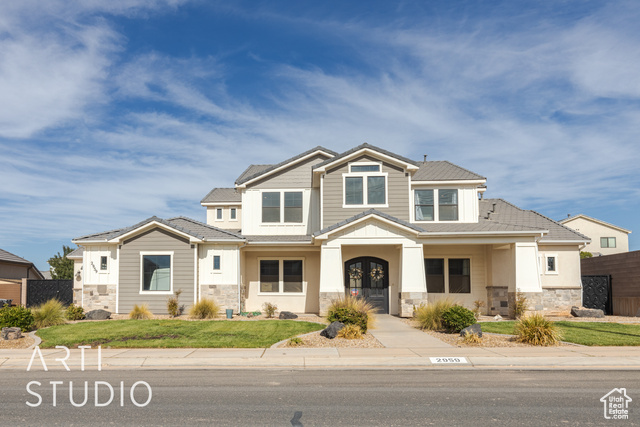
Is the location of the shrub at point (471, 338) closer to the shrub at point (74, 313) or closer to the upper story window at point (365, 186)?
the upper story window at point (365, 186)

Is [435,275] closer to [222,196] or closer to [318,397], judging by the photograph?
[318,397]

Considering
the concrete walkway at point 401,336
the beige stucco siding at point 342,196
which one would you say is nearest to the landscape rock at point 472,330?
the concrete walkway at point 401,336

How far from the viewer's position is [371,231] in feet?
74.1

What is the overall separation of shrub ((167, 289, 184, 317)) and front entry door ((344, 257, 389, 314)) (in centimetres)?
756

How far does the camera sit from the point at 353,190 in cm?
2441

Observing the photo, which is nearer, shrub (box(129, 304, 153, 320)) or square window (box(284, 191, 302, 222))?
shrub (box(129, 304, 153, 320))

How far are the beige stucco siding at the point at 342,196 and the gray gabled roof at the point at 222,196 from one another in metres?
16.5

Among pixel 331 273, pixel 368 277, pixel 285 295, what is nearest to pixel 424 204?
pixel 368 277

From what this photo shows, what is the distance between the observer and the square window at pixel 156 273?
77.2 feet

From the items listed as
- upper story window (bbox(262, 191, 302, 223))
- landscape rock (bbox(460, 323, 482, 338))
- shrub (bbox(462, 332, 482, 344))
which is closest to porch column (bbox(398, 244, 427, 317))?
upper story window (bbox(262, 191, 302, 223))

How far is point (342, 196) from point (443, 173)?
5.33 meters

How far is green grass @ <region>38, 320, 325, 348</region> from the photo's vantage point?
1502cm

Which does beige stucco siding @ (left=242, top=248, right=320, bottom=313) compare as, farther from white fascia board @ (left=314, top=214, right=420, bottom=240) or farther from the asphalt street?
the asphalt street

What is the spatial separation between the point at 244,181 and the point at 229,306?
6.17 metres
